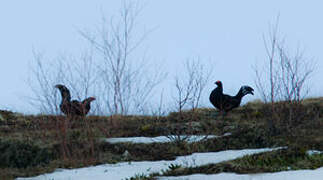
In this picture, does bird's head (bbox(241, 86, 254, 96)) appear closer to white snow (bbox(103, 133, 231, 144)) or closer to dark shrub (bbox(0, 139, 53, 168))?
white snow (bbox(103, 133, 231, 144))

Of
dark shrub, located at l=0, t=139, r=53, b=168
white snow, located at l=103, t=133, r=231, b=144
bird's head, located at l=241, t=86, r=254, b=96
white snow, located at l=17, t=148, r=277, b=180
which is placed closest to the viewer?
white snow, located at l=17, t=148, r=277, b=180

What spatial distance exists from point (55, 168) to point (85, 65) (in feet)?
12.9

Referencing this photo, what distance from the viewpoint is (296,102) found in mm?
12320

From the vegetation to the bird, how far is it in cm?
50

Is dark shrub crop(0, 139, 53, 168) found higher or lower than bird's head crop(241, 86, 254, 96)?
lower

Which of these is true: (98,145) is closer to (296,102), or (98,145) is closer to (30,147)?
(30,147)

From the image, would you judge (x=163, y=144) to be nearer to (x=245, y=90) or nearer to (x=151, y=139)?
(x=151, y=139)

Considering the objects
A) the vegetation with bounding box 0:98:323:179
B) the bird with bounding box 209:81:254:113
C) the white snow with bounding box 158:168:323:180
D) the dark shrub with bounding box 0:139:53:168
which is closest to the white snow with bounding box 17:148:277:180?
the vegetation with bounding box 0:98:323:179

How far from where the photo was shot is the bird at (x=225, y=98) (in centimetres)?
1431

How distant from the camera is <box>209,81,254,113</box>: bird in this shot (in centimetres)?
1431

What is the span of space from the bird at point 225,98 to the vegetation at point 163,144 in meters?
0.50

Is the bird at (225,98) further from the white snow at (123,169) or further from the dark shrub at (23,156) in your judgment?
the dark shrub at (23,156)

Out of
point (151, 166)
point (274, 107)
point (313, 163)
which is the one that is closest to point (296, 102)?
point (274, 107)

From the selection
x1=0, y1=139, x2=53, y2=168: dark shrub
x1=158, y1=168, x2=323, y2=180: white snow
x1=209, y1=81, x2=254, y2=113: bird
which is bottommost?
x1=158, y1=168, x2=323, y2=180: white snow
